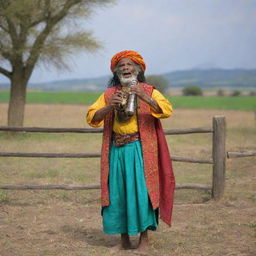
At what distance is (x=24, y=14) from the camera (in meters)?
14.3

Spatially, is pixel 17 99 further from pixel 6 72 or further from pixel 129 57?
pixel 129 57

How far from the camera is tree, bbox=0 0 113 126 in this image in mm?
14695

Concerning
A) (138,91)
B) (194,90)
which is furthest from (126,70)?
(194,90)

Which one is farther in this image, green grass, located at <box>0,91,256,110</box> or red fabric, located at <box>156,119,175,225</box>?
green grass, located at <box>0,91,256,110</box>

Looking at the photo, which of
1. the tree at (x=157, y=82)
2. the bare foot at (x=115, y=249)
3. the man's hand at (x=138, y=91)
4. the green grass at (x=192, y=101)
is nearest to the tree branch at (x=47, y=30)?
the bare foot at (x=115, y=249)

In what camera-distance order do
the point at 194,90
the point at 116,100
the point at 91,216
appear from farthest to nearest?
1. the point at 194,90
2. the point at 91,216
3. the point at 116,100

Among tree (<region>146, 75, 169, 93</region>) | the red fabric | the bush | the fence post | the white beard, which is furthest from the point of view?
the bush

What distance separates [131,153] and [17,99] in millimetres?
12139

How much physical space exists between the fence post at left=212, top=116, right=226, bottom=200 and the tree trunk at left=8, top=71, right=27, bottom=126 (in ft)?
33.5

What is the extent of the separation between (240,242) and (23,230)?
Answer: 225 centimetres

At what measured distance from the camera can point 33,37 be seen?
15258 mm

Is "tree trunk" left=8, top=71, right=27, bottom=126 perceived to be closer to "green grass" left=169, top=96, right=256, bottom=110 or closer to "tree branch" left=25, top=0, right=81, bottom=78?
"tree branch" left=25, top=0, right=81, bottom=78

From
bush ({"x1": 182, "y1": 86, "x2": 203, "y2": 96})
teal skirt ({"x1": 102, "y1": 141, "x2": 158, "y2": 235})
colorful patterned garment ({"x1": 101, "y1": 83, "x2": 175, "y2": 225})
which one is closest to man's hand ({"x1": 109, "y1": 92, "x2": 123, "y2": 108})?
colorful patterned garment ({"x1": 101, "y1": 83, "x2": 175, "y2": 225})

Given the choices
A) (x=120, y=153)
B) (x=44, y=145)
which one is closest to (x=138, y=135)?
(x=120, y=153)
